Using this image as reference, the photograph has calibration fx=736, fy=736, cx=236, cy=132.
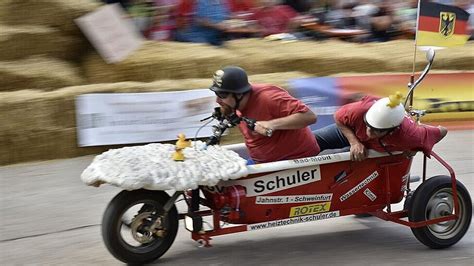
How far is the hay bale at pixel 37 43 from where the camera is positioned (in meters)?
9.73

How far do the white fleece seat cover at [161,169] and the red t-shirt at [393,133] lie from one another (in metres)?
1.01

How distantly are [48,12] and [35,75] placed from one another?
3.64ft

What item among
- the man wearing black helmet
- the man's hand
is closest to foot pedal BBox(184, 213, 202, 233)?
the man wearing black helmet

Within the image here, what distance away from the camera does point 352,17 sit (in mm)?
13273

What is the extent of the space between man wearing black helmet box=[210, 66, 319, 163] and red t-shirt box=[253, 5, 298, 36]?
6782 millimetres

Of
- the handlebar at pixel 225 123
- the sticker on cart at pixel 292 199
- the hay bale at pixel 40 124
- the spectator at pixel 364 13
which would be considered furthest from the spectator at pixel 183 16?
the sticker on cart at pixel 292 199

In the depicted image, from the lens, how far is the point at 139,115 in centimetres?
893

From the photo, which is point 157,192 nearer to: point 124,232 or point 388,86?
point 124,232

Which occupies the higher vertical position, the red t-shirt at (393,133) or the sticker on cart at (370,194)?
the red t-shirt at (393,133)

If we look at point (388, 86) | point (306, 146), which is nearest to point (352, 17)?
point (388, 86)

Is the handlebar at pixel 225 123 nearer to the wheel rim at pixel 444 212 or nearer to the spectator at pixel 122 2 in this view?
the wheel rim at pixel 444 212

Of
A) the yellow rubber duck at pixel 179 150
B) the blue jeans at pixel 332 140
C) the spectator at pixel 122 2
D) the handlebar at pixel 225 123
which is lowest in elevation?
the blue jeans at pixel 332 140

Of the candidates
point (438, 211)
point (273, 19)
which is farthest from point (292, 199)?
point (273, 19)

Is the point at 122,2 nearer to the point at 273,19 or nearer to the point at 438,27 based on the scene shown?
the point at 273,19
